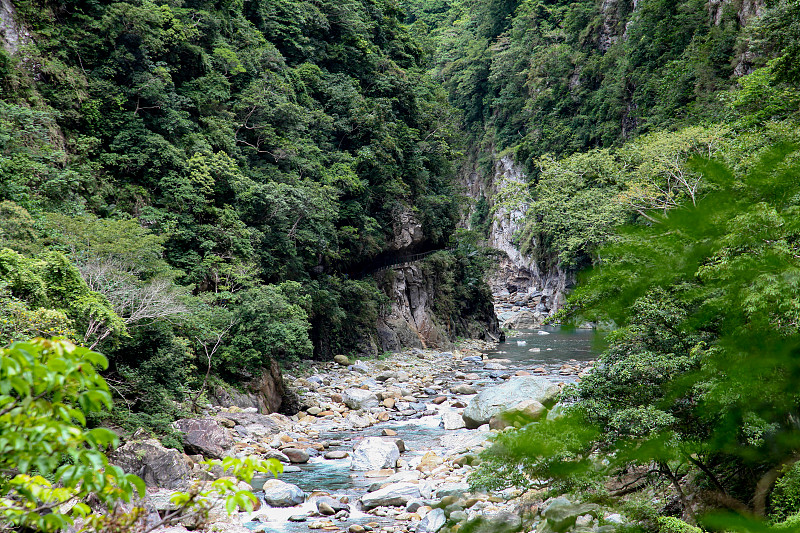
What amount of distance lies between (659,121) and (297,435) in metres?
17.8

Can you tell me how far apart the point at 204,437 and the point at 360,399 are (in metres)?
5.57

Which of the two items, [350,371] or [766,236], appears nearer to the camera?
[766,236]

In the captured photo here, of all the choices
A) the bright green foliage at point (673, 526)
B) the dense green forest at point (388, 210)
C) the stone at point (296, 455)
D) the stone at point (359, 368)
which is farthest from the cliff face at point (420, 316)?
the bright green foliage at point (673, 526)

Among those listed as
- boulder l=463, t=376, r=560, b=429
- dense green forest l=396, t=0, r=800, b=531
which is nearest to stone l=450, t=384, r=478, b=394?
boulder l=463, t=376, r=560, b=429

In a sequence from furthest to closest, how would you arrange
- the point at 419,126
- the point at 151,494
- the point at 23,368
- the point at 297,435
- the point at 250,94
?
the point at 419,126 < the point at 250,94 < the point at 297,435 < the point at 151,494 < the point at 23,368

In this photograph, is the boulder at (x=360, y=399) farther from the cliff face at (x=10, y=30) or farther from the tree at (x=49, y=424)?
the tree at (x=49, y=424)

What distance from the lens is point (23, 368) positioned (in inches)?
A: 47.4

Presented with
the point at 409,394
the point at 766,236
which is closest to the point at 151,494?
the point at 766,236

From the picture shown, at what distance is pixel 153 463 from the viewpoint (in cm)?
823

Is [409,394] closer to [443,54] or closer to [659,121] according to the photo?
[659,121]

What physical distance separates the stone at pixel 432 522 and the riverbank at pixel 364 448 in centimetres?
2

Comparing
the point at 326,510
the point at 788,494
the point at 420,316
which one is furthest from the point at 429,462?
the point at 420,316

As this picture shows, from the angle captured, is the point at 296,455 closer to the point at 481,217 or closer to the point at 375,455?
the point at 375,455

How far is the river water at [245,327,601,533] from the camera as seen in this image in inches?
302
